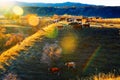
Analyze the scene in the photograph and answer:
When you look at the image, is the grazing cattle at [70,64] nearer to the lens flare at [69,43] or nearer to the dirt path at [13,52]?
the dirt path at [13,52]

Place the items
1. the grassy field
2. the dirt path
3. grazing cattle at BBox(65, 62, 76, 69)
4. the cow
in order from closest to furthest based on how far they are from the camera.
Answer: the grassy field
the cow
grazing cattle at BBox(65, 62, 76, 69)
the dirt path

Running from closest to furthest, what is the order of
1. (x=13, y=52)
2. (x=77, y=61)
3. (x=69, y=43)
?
1. (x=77, y=61)
2. (x=13, y=52)
3. (x=69, y=43)

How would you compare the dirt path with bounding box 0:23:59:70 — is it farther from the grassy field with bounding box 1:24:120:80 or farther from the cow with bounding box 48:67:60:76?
the cow with bounding box 48:67:60:76

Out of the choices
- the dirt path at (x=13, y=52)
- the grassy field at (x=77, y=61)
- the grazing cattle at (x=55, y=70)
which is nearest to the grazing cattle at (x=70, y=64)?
the grassy field at (x=77, y=61)

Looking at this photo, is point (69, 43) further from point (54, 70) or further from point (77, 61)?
point (54, 70)

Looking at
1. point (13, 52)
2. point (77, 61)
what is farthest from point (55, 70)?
point (13, 52)

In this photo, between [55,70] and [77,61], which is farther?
[77,61]

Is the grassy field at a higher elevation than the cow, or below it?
below

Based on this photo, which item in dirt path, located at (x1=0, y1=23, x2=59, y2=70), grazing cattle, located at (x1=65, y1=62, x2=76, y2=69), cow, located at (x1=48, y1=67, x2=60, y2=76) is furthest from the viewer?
dirt path, located at (x1=0, y1=23, x2=59, y2=70)

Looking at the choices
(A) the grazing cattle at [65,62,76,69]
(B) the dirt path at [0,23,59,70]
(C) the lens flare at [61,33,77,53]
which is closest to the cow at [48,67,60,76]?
(A) the grazing cattle at [65,62,76,69]
